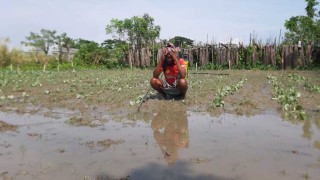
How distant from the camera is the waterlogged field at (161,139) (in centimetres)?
390

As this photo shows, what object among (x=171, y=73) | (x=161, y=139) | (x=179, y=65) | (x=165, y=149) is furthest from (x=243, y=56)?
(x=165, y=149)

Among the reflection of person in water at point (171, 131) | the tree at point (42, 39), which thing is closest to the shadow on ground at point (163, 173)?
the reflection of person in water at point (171, 131)

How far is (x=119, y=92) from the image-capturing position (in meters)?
11.0

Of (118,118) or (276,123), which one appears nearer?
(276,123)

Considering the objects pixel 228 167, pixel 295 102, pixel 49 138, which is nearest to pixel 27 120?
pixel 49 138

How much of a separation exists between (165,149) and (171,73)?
14.0 feet

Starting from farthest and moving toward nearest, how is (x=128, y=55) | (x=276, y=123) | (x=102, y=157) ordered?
1. (x=128, y=55)
2. (x=276, y=123)
3. (x=102, y=157)

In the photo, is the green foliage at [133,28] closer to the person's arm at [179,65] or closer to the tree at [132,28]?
the tree at [132,28]

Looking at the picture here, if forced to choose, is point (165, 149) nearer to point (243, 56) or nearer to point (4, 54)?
point (243, 56)

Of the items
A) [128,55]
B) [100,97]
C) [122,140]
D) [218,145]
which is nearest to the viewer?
[218,145]

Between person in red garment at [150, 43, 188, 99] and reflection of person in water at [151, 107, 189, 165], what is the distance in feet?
2.88

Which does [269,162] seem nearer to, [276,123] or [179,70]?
[276,123]

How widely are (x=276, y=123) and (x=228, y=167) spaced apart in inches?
108

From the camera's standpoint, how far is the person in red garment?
8250 mm
